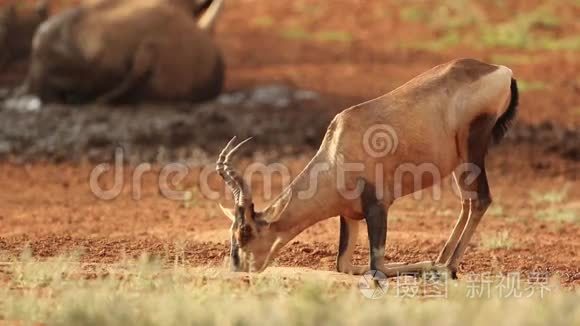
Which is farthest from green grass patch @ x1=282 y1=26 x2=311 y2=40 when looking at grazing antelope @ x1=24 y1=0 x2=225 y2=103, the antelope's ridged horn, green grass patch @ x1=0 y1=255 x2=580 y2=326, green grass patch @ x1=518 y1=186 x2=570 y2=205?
green grass patch @ x1=0 y1=255 x2=580 y2=326

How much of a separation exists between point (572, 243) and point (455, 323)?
5.01 meters

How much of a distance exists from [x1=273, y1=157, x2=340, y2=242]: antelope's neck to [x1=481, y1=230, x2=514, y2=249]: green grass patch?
2261mm

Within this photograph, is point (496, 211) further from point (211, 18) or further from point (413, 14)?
point (413, 14)

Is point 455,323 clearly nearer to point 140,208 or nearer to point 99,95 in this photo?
point 140,208

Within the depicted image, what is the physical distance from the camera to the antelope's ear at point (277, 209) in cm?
848

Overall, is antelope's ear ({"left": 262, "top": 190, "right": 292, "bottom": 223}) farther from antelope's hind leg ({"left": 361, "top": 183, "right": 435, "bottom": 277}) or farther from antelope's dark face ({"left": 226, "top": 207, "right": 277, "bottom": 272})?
antelope's hind leg ({"left": 361, "top": 183, "right": 435, "bottom": 277})

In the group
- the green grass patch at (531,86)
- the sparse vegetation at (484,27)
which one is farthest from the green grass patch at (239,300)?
the sparse vegetation at (484,27)

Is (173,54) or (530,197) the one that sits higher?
(173,54)

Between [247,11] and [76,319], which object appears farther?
[247,11]

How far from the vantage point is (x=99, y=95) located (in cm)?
1728

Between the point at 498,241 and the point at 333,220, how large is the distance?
2068mm

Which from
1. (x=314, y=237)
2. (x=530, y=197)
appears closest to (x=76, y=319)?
(x=314, y=237)

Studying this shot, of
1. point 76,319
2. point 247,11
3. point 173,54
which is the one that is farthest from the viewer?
point 247,11

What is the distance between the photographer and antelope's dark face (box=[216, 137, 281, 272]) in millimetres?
8305
